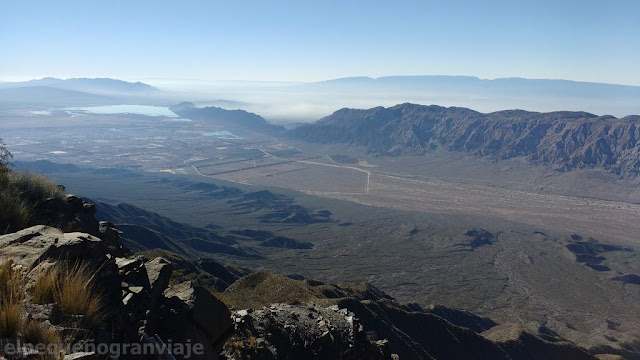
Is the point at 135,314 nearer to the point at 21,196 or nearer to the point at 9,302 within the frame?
the point at 9,302

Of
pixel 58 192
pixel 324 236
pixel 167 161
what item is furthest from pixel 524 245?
pixel 167 161

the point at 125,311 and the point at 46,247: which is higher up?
the point at 46,247

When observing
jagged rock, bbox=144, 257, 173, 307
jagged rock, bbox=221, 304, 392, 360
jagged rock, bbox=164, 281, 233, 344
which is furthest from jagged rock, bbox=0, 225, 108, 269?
jagged rock, bbox=221, 304, 392, 360

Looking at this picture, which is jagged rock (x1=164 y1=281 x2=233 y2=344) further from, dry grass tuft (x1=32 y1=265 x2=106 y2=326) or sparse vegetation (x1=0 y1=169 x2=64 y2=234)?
sparse vegetation (x1=0 y1=169 x2=64 y2=234)

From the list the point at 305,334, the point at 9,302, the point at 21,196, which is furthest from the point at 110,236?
the point at 9,302

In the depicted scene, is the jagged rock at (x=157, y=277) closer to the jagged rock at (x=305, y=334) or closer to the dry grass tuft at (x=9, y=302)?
the dry grass tuft at (x=9, y=302)

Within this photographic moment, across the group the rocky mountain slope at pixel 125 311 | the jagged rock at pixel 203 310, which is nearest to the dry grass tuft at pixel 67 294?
the rocky mountain slope at pixel 125 311
